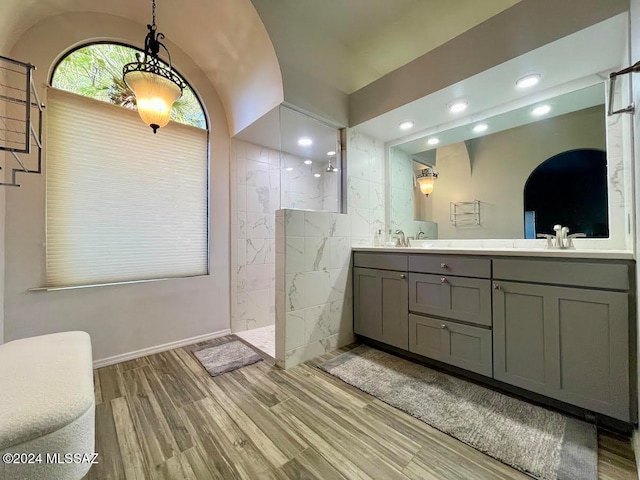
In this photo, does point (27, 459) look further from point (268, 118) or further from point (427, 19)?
point (427, 19)

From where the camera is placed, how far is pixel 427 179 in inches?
108

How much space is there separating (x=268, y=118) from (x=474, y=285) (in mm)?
2184

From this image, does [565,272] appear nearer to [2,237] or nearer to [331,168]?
[331,168]

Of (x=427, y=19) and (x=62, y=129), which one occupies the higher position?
(x=427, y=19)

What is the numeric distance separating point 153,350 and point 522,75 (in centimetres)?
361

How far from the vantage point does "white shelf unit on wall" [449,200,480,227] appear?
2.37 metres

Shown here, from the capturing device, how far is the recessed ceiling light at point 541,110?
2002 millimetres

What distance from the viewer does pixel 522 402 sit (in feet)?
5.28

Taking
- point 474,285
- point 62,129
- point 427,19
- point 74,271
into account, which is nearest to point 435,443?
point 474,285

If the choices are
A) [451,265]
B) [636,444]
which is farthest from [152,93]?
[636,444]

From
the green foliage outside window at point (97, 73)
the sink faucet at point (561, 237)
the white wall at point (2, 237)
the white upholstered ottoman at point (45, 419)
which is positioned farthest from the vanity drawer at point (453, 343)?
the green foliage outside window at point (97, 73)

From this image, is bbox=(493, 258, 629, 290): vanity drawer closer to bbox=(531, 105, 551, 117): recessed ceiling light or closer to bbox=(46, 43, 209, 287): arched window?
bbox=(531, 105, 551, 117): recessed ceiling light

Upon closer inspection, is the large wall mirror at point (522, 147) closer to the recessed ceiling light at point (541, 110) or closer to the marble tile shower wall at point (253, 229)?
the recessed ceiling light at point (541, 110)

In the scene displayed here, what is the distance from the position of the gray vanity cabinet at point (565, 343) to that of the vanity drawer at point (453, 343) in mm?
68
